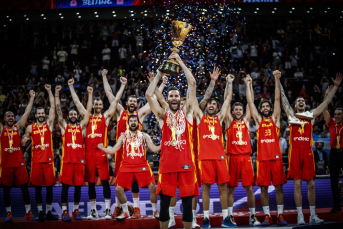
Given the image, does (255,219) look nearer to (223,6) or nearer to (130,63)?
(223,6)

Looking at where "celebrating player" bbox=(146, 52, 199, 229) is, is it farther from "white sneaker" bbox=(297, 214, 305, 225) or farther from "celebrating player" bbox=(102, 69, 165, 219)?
"white sneaker" bbox=(297, 214, 305, 225)

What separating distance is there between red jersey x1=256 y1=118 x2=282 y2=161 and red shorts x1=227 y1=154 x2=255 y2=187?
1.13 ft

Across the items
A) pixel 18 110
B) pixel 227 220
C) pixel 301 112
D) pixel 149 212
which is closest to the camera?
pixel 227 220

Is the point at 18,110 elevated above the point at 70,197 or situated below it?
above

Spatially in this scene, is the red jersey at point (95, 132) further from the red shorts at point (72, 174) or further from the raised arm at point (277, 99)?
Result: the raised arm at point (277, 99)

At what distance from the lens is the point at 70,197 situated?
32.0ft

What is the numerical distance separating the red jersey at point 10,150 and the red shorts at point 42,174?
0.47m

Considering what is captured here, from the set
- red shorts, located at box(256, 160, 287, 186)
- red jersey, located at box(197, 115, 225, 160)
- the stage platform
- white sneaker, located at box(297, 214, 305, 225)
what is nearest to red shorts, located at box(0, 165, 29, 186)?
the stage platform

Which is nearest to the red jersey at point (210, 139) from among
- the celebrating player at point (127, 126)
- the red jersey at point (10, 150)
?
the celebrating player at point (127, 126)

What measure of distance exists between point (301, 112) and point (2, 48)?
56.5 feet

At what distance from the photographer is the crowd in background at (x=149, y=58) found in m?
16.0

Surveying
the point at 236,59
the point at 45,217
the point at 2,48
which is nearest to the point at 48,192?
the point at 45,217

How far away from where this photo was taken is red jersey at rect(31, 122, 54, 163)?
889cm

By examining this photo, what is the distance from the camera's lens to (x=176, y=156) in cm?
607
